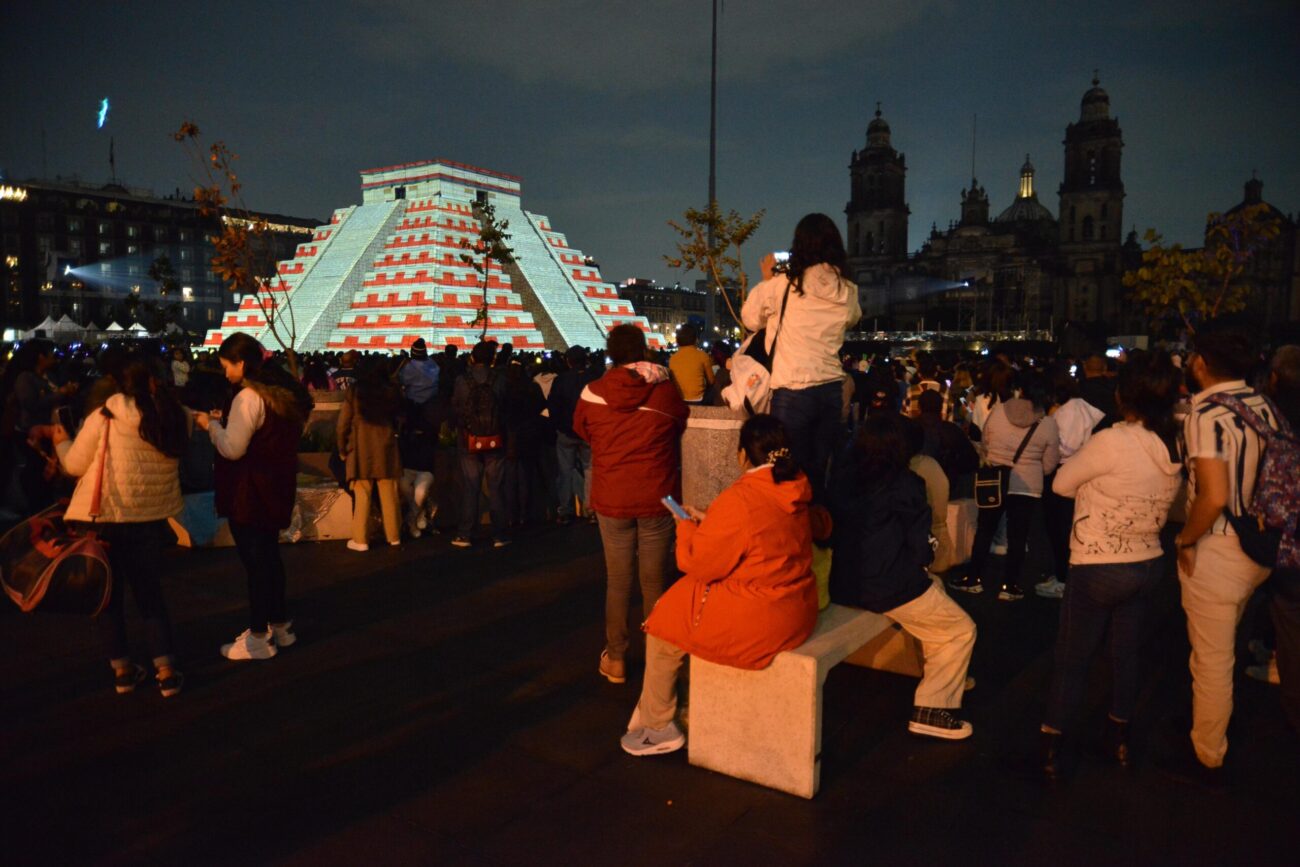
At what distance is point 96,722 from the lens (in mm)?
4430

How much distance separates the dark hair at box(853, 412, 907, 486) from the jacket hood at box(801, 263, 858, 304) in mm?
784

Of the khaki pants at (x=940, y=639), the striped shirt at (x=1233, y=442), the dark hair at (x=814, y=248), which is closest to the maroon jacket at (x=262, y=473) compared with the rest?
the dark hair at (x=814, y=248)

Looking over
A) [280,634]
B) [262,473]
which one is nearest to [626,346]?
[262,473]

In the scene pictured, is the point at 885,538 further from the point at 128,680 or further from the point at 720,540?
the point at 128,680

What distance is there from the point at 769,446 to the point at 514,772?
1.94 metres

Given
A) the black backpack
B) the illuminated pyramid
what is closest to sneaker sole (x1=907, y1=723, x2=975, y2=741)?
the black backpack

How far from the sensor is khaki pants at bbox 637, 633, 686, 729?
402 centimetres

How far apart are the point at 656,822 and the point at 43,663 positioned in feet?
13.8

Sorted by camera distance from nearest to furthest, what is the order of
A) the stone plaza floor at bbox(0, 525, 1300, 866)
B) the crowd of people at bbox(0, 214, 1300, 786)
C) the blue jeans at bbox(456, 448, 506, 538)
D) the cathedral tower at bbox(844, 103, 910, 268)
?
the stone plaza floor at bbox(0, 525, 1300, 866)
the crowd of people at bbox(0, 214, 1300, 786)
the blue jeans at bbox(456, 448, 506, 538)
the cathedral tower at bbox(844, 103, 910, 268)

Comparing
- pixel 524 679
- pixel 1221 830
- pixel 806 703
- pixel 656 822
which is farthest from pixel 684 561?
pixel 1221 830

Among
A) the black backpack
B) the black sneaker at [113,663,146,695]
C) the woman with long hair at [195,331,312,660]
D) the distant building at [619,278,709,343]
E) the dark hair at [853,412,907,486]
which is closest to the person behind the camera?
the dark hair at [853,412,907,486]

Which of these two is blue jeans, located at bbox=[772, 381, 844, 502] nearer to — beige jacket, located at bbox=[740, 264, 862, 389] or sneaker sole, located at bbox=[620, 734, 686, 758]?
beige jacket, located at bbox=[740, 264, 862, 389]

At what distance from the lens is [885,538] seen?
4188 millimetres

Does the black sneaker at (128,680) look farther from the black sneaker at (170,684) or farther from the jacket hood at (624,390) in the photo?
the jacket hood at (624,390)
